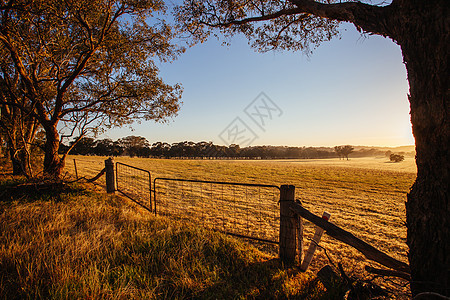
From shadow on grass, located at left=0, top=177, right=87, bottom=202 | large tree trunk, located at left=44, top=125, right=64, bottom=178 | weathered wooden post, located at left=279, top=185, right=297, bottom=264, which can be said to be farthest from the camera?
large tree trunk, located at left=44, top=125, right=64, bottom=178

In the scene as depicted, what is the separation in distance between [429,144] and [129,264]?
4.19m

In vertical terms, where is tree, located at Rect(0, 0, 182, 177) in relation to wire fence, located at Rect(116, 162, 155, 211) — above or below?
above

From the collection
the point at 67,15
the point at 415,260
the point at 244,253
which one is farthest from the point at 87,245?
the point at 67,15

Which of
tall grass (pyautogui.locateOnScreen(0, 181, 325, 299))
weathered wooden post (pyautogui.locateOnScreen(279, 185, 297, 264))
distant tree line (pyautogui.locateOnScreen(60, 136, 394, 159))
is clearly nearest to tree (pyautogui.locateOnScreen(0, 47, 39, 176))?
tall grass (pyautogui.locateOnScreen(0, 181, 325, 299))

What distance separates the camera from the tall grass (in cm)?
257

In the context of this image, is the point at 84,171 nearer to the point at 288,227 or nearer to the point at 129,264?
the point at 129,264

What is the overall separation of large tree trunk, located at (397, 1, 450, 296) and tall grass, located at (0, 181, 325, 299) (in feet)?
4.27

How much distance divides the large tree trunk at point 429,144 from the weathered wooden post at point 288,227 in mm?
1668

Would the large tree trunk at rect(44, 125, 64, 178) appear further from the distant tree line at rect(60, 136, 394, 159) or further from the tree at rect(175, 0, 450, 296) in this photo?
the distant tree line at rect(60, 136, 394, 159)

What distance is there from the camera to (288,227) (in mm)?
3689

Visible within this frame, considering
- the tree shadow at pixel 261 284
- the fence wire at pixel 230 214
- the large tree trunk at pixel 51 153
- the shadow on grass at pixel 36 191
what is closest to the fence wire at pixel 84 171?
the large tree trunk at pixel 51 153

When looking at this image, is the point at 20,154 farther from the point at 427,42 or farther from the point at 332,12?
the point at 427,42

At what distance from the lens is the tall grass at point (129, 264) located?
2566 mm

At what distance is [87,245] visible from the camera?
11.5 feet
